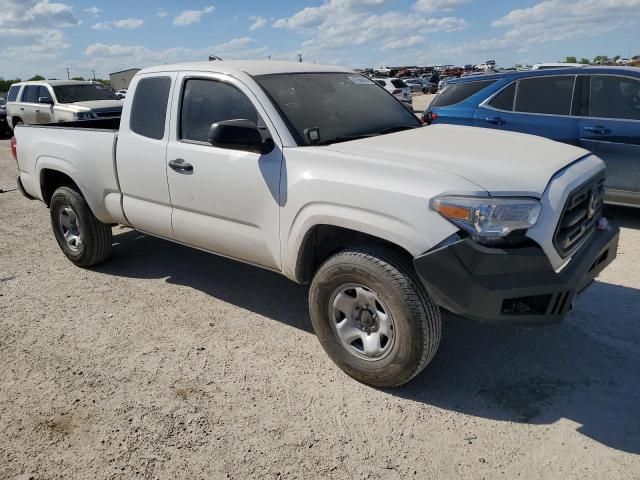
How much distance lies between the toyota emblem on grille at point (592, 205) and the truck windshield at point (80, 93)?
46.8 ft

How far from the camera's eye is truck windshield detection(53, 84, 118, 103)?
14.2 metres

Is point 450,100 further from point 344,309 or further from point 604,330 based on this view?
point 344,309

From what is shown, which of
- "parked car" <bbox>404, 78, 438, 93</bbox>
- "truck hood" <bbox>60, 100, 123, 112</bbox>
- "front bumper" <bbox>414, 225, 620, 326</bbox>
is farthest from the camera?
"parked car" <bbox>404, 78, 438, 93</bbox>

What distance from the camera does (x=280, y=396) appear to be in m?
3.10

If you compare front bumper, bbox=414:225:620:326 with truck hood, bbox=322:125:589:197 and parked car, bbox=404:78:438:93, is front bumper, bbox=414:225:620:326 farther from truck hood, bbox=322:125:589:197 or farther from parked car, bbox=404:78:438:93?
parked car, bbox=404:78:438:93

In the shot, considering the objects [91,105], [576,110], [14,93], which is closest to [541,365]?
[576,110]

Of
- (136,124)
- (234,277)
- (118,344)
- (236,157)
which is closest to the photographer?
(236,157)

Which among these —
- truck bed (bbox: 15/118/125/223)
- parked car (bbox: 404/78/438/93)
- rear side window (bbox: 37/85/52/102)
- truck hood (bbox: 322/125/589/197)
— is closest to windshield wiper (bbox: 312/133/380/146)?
truck hood (bbox: 322/125/589/197)

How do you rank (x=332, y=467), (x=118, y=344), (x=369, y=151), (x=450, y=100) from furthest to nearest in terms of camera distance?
(x=450, y=100) → (x=118, y=344) → (x=369, y=151) → (x=332, y=467)

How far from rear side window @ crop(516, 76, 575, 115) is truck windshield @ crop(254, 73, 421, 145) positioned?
2.69 meters

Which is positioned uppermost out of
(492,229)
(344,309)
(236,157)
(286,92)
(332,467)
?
(286,92)

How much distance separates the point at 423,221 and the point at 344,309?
2.71 ft

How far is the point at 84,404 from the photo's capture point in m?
3.07

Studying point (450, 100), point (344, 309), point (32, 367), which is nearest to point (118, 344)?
point (32, 367)
